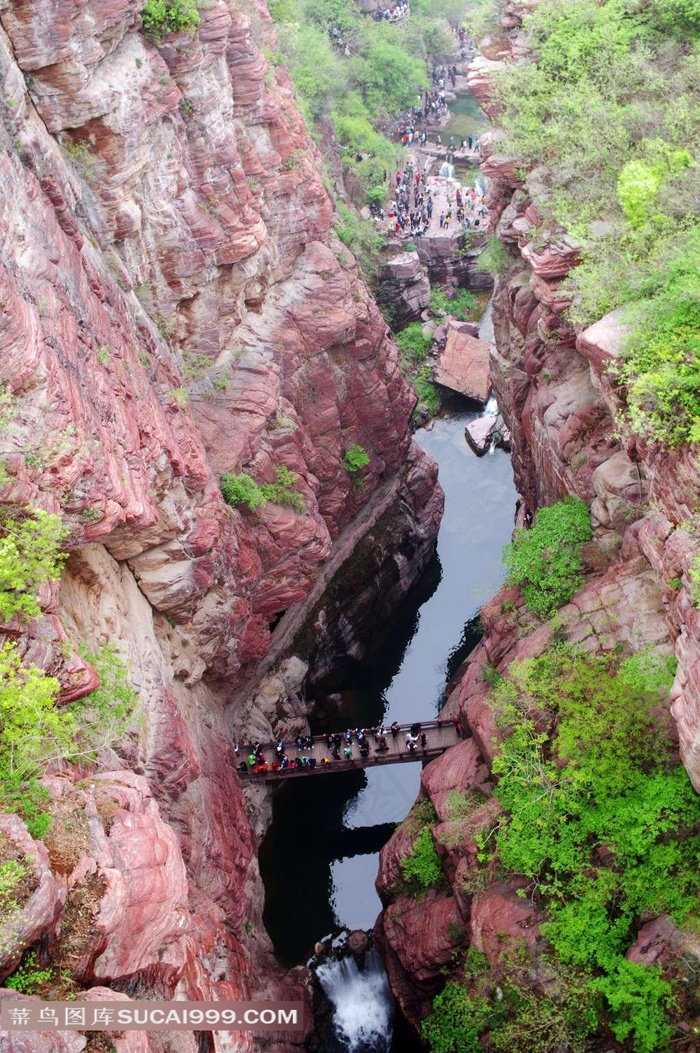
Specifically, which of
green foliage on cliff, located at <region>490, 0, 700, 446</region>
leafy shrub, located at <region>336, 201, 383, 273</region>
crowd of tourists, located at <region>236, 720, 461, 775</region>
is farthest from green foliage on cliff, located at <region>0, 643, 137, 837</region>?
leafy shrub, located at <region>336, 201, 383, 273</region>

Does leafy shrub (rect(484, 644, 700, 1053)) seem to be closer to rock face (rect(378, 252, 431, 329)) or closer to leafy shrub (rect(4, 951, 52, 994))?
leafy shrub (rect(4, 951, 52, 994))

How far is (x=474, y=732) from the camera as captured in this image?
2283cm

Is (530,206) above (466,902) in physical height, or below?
above

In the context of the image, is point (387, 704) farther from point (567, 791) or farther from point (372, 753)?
point (567, 791)

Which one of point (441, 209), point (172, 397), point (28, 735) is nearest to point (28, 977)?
point (28, 735)

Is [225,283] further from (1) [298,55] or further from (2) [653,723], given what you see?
(1) [298,55]

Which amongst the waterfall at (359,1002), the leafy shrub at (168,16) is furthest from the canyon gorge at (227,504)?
the waterfall at (359,1002)

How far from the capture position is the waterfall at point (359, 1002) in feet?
85.4

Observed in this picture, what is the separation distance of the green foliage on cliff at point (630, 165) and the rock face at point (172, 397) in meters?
8.31

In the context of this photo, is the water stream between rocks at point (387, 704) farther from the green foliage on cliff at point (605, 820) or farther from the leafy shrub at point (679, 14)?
the leafy shrub at point (679, 14)

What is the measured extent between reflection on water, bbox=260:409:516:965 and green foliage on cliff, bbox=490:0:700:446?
19314mm

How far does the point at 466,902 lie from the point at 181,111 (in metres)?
21.7

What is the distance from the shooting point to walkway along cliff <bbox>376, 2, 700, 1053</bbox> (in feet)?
54.7

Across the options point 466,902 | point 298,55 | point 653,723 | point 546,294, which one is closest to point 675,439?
point 653,723
